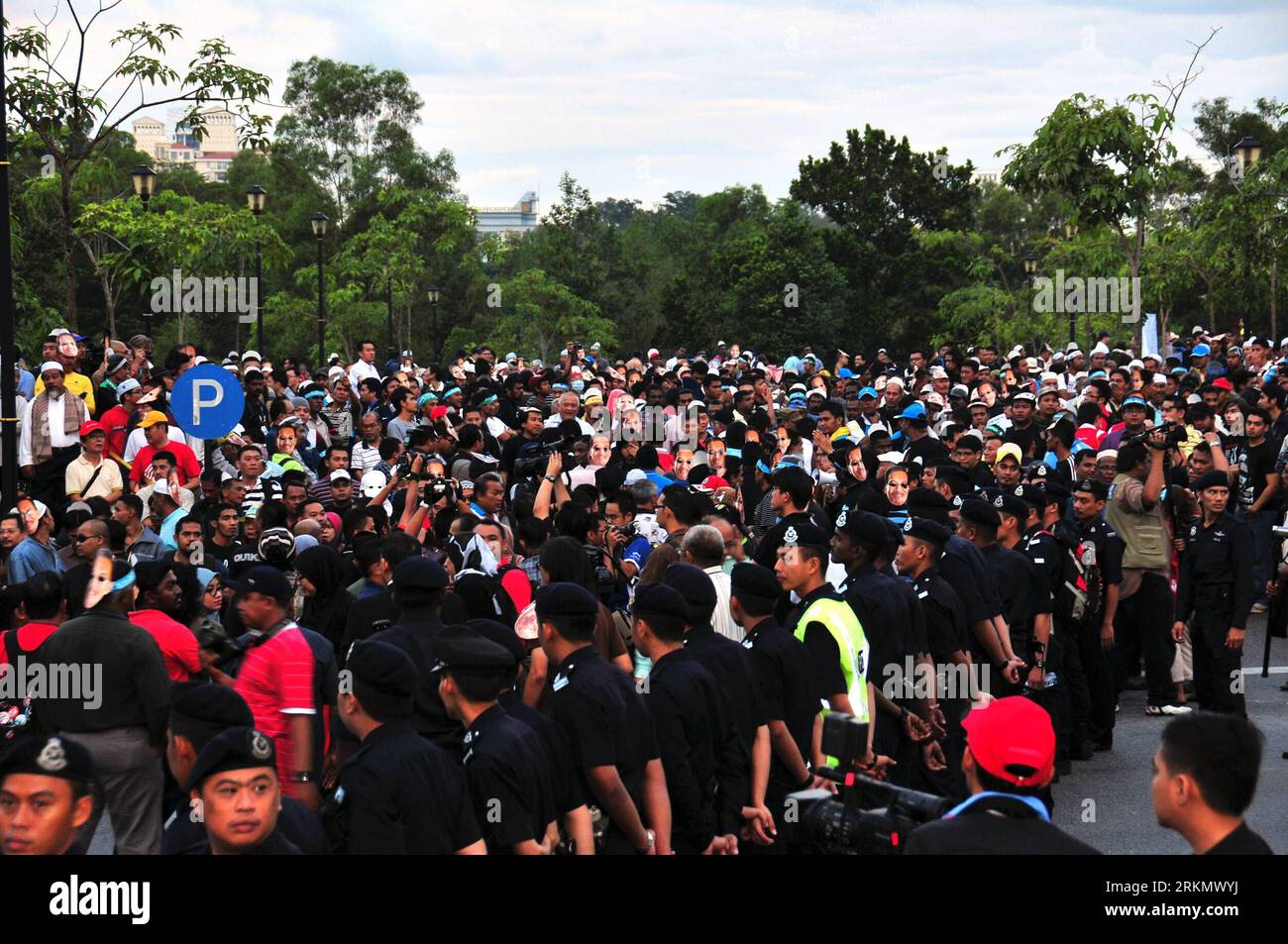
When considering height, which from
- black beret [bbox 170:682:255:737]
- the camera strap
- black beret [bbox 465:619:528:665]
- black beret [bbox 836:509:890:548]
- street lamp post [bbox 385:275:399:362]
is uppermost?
street lamp post [bbox 385:275:399:362]

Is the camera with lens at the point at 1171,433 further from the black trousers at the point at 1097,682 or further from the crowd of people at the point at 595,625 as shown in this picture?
the black trousers at the point at 1097,682

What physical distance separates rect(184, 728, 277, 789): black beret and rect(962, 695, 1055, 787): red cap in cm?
216

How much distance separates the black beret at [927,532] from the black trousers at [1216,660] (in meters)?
3.83

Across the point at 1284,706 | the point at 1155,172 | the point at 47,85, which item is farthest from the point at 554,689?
the point at 1155,172

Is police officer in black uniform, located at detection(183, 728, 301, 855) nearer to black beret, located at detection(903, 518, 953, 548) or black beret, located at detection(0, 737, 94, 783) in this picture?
black beret, located at detection(0, 737, 94, 783)

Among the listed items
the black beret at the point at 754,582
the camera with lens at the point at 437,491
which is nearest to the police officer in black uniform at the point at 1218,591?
the black beret at the point at 754,582

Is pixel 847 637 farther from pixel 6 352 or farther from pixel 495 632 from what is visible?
pixel 6 352

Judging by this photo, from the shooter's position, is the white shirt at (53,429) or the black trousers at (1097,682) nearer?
the black trousers at (1097,682)

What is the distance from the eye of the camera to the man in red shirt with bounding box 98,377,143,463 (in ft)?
46.3

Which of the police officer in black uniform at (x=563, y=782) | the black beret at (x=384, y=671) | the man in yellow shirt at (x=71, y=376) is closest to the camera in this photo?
the black beret at (x=384, y=671)

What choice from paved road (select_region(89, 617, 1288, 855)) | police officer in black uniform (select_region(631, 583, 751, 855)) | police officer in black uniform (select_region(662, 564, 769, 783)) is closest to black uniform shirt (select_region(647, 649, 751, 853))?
police officer in black uniform (select_region(631, 583, 751, 855))

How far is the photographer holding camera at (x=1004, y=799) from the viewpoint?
4.14 m

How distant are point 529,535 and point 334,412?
9.19 m
